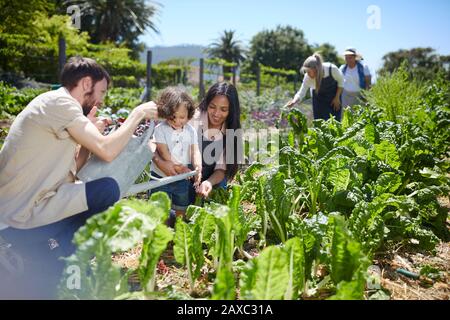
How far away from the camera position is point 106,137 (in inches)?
75.8

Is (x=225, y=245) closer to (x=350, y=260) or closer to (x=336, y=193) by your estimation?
(x=350, y=260)

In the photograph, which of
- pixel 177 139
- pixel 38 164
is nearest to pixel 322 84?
pixel 177 139

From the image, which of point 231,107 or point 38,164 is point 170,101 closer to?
point 231,107

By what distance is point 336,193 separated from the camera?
2.53m

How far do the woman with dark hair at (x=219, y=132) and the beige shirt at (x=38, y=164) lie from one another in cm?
124

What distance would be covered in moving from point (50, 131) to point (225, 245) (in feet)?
3.03

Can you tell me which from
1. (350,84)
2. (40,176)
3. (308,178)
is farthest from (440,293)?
(350,84)

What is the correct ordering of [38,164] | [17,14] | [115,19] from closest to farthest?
[38,164]
[17,14]
[115,19]

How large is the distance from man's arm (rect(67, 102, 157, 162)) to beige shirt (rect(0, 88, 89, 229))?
0.04 metres

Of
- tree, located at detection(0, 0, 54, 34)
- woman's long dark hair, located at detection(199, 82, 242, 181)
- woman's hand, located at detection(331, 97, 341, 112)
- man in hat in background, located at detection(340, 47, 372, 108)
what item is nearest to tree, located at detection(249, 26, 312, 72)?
tree, located at detection(0, 0, 54, 34)

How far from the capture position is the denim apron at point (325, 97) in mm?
5480

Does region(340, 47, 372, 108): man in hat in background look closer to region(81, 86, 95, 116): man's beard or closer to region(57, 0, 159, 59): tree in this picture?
region(81, 86, 95, 116): man's beard

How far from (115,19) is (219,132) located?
111 ft

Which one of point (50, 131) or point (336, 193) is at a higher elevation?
point (50, 131)
